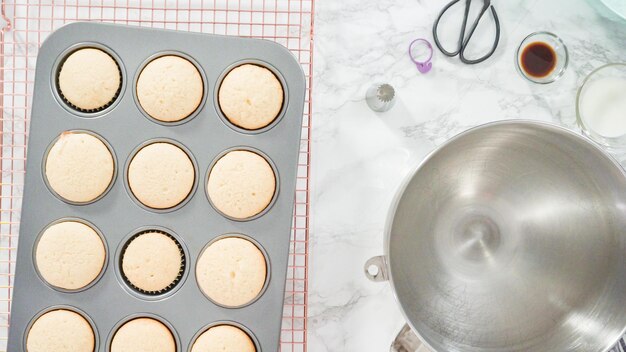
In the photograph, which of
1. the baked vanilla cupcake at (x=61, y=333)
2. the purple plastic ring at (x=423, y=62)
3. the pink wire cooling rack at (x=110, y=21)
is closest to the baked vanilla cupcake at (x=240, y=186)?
the pink wire cooling rack at (x=110, y=21)

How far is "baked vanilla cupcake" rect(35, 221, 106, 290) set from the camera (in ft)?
4.25

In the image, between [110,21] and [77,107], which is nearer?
[77,107]

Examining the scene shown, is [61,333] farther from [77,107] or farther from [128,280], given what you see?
[77,107]

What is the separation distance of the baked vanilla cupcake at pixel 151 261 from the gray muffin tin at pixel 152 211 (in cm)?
→ 2

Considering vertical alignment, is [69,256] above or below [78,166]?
below

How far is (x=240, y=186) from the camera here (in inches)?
51.4

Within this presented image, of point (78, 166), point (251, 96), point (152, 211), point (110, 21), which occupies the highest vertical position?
point (110, 21)

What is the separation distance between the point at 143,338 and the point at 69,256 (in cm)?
26

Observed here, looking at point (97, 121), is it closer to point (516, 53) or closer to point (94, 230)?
point (94, 230)

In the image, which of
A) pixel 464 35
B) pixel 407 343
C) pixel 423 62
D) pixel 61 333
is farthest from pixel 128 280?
pixel 464 35

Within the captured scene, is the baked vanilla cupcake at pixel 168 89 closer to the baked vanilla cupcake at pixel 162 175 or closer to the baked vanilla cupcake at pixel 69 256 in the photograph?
the baked vanilla cupcake at pixel 162 175

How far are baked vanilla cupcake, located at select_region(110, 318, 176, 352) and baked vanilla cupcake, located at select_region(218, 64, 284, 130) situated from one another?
516 mm

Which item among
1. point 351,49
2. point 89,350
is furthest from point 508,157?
point 89,350

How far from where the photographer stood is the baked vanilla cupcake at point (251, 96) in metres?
1.31
